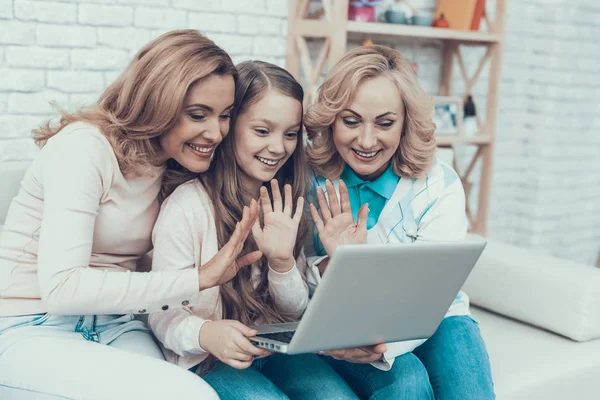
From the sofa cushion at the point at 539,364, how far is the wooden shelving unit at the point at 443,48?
3.85ft

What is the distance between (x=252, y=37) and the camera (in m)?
2.69

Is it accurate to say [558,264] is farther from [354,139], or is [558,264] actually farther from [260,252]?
[260,252]

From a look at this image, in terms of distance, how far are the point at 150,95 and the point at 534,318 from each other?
3.99 feet

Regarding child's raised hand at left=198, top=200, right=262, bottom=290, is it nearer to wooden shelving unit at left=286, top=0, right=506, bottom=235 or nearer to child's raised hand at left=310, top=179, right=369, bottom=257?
child's raised hand at left=310, top=179, right=369, bottom=257

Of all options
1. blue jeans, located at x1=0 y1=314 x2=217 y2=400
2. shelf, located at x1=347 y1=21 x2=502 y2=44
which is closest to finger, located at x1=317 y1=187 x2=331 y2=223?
blue jeans, located at x1=0 y1=314 x2=217 y2=400

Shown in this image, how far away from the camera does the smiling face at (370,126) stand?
5.22 ft

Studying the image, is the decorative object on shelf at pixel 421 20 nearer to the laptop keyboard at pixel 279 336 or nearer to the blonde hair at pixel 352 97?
the blonde hair at pixel 352 97

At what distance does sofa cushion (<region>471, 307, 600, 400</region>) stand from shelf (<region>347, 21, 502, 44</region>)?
1.23m

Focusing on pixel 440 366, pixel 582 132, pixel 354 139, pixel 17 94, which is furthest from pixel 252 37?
pixel 582 132

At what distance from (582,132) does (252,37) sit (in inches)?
80.4

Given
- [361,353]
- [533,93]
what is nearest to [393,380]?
[361,353]

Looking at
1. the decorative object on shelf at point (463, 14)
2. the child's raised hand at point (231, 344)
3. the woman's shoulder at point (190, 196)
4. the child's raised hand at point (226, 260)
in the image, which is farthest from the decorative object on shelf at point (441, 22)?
the child's raised hand at point (231, 344)

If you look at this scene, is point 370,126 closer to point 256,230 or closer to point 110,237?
point 256,230

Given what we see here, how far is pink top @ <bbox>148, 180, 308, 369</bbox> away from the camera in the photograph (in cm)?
142
